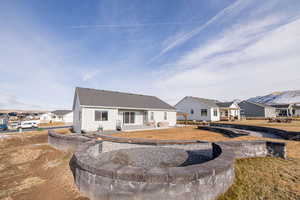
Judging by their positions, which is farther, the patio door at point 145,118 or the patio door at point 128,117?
the patio door at point 145,118

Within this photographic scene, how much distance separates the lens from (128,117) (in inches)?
693

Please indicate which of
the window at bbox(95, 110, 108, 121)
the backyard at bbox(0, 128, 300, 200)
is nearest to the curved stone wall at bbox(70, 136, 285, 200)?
the backyard at bbox(0, 128, 300, 200)

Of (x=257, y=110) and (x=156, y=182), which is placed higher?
(x=257, y=110)

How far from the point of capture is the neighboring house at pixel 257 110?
34.2 meters

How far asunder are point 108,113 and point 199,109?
62.6ft

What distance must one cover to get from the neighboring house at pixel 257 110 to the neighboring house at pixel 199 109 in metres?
15.2

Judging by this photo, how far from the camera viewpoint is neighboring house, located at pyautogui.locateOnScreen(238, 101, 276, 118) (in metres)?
34.2

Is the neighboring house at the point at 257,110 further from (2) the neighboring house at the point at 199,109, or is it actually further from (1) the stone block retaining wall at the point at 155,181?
(1) the stone block retaining wall at the point at 155,181

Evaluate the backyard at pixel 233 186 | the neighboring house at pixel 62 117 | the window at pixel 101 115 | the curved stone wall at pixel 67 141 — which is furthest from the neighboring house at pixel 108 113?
the neighboring house at pixel 62 117

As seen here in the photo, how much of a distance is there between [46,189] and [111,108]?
1108 centimetres

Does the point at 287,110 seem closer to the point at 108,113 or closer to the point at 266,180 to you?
the point at 108,113

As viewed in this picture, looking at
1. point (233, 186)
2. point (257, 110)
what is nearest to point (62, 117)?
point (233, 186)

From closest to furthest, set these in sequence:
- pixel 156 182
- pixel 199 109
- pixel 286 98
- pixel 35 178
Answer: pixel 156 182, pixel 35 178, pixel 199 109, pixel 286 98

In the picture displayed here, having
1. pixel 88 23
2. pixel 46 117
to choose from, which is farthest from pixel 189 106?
pixel 46 117
